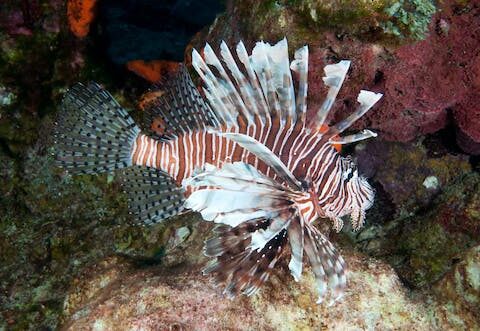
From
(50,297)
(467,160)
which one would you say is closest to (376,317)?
(467,160)

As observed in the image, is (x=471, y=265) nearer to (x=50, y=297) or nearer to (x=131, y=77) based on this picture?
(x=50, y=297)

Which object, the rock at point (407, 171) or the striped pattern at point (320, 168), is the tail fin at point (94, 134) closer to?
the striped pattern at point (320, 168)

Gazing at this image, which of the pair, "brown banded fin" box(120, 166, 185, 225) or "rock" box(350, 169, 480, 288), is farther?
"rock" box(350, 169, 480, 288)

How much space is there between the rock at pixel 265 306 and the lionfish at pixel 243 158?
18cm

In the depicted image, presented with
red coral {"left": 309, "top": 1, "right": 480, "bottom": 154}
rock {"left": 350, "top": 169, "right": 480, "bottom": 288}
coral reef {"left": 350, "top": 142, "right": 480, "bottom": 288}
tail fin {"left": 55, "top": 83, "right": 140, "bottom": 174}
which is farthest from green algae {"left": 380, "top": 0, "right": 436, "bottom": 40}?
tail fin {"left": 55, "top": 83, "right": 140, "bottom": 174}

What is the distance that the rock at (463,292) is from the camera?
3.27 metres

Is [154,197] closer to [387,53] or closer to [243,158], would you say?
[243,158]

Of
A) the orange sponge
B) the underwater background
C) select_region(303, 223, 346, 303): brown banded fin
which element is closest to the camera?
select_region(303, 223, 346, 303): brown banded fin

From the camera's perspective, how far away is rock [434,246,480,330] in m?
3.27

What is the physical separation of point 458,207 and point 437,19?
2.06 metres

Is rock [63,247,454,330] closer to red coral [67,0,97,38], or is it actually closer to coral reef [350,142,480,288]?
coral reef [350,142,480,288]

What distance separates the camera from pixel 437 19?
11.6 ft

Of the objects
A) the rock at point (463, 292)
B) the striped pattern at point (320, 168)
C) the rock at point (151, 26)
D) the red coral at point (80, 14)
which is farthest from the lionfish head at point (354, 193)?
the red coral at point (80, 14)

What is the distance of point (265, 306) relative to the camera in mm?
2922
